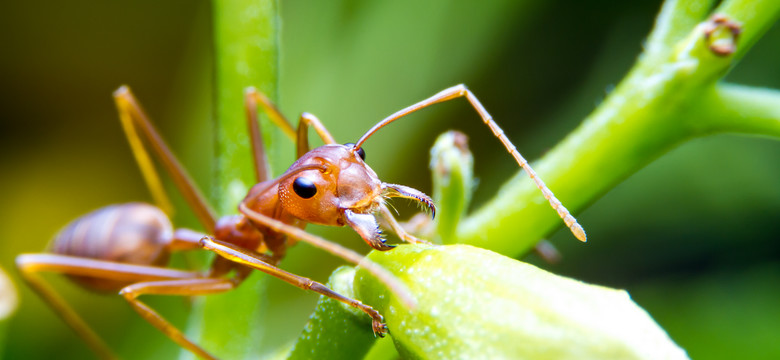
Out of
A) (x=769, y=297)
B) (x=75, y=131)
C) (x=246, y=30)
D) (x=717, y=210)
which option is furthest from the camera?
(x=75, y=131)

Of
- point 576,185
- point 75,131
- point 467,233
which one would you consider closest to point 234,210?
point 467,233

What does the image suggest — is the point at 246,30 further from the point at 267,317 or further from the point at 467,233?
the point at 267,317

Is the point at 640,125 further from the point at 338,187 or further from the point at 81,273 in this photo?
the point at 81,273

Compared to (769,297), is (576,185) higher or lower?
higher

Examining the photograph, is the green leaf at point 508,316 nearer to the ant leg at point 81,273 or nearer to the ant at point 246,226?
the ant at point 246,226

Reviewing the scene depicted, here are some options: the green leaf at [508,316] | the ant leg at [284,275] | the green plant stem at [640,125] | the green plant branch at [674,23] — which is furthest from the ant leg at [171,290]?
the green plant branch at [674,23]

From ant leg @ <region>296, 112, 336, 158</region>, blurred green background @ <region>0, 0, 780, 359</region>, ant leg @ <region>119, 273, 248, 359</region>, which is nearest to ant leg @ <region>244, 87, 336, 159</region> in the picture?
ant leg @ <region>296, 112, 336, 158</region>

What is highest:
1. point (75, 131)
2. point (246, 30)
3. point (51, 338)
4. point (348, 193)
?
point (75, 131)
